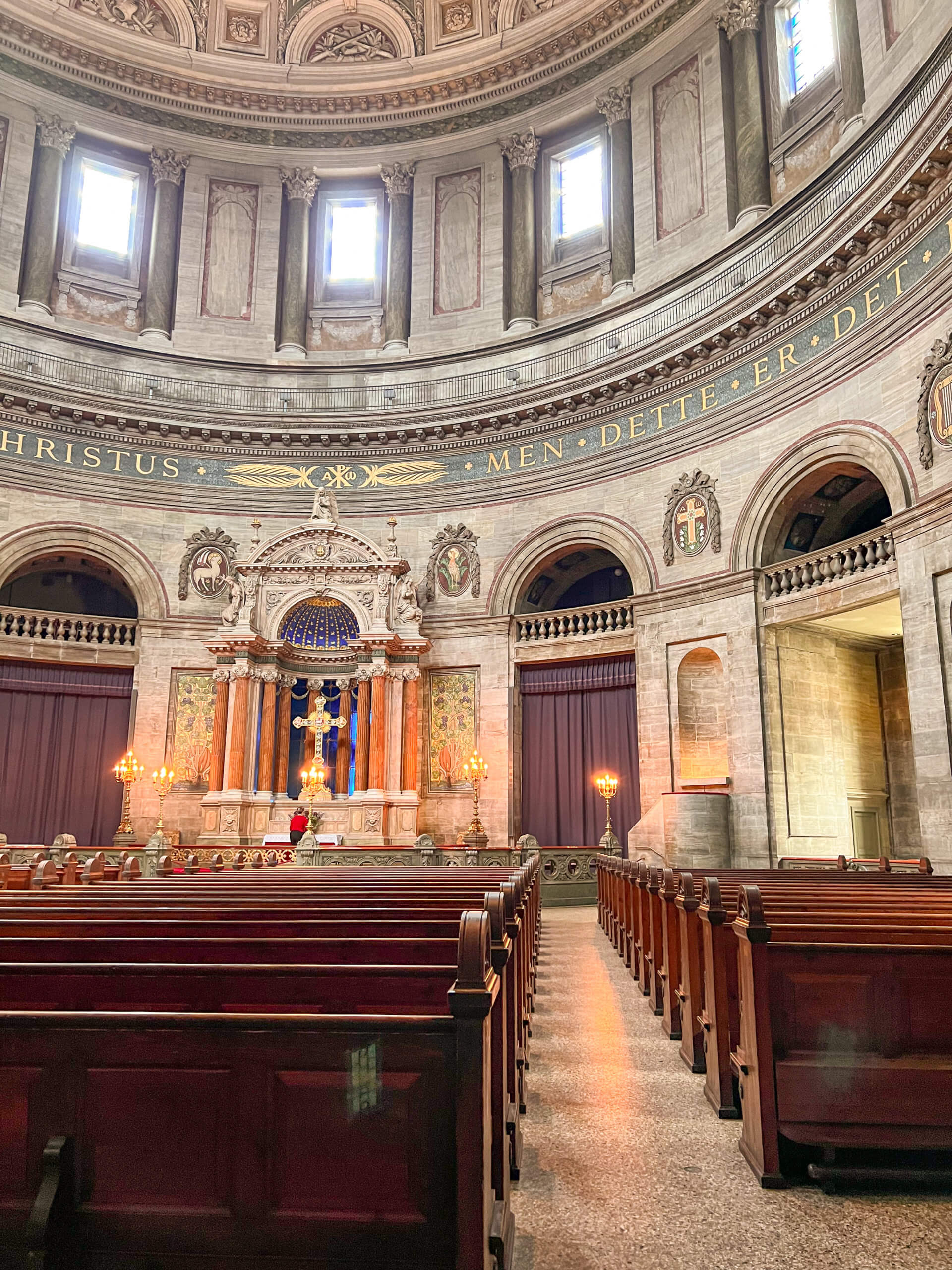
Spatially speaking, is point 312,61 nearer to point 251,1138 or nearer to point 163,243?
point 163,243

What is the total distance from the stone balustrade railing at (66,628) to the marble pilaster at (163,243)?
6.64m

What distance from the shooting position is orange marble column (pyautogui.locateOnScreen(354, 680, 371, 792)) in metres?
18.0

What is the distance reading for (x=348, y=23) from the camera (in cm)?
2283

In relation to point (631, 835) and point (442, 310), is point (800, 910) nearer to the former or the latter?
point (631, 835)

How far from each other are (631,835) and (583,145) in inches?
611

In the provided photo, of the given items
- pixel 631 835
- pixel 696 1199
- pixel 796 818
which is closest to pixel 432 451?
pixel 631 835

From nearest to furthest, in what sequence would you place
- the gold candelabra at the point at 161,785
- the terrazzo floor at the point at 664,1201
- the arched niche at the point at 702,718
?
the terrazzo floor at the point at 664,1201, the arched niche at the point at 702,718, the gold candelabra at the point at 161,785

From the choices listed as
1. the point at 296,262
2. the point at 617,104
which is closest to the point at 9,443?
the point at 296,262

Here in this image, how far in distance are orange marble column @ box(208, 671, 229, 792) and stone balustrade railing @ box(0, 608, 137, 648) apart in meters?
2.44

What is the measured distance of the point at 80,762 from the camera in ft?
62.2

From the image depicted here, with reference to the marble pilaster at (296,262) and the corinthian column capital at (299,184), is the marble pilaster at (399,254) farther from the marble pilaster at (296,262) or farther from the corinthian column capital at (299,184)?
the marble pilaster at (296,262)

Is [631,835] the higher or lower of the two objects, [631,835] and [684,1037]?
the higher

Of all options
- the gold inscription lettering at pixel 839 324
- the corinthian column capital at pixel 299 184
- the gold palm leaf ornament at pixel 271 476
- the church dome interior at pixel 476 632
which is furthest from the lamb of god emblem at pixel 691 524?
the corinthian column capital at pixel 299 184

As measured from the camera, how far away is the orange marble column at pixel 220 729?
699 inches
